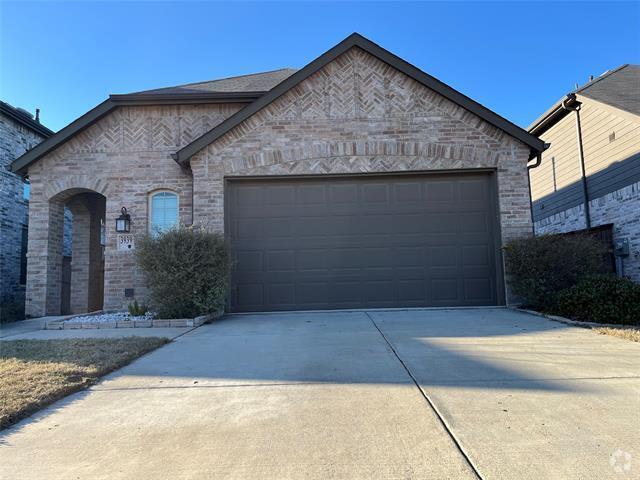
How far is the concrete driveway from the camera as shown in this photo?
2338 mm

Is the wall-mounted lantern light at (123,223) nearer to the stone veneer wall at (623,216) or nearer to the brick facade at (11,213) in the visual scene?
the brick facade at (11,213)

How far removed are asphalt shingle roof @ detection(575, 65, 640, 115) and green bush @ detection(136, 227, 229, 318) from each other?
10846 millimetres

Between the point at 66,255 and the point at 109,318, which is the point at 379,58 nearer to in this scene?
the point at 109,318

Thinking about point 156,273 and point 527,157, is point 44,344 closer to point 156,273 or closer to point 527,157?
point 156,273

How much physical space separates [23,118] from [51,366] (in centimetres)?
1215

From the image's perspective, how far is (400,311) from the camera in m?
8.79

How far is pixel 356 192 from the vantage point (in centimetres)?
946

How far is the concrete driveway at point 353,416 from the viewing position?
7.67ft

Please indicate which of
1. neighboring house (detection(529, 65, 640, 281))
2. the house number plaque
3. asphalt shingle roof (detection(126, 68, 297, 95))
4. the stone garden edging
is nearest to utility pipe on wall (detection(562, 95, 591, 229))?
neighboring house (detection(529, 65, 640, 281))

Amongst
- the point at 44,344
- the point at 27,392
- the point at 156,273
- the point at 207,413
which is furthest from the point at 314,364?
the point at 156,273

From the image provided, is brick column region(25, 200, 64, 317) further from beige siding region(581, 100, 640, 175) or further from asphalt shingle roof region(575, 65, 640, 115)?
asphalt shingle roof region(575, 65, 640, 115)

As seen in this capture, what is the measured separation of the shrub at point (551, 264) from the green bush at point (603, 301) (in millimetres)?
769

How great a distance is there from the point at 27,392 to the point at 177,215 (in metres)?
6.98

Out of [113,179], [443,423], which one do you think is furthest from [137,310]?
[443,423]
